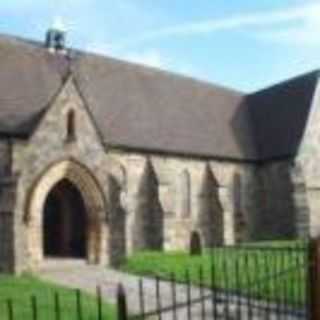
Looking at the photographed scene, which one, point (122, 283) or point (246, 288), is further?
point (122, 283)

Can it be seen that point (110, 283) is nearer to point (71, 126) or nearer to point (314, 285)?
point (71, 126)

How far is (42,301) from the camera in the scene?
18.7 m

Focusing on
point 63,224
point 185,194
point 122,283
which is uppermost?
point 185,194

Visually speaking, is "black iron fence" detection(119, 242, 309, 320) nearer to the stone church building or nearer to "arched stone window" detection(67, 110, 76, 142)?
the stone church building

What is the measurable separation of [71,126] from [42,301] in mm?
10716

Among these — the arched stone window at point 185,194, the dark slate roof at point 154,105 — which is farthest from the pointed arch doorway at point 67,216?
the arched stone window at point 185,194

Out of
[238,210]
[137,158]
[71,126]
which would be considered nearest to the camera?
[71,126]

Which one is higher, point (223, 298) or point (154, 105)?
point (154, 105)

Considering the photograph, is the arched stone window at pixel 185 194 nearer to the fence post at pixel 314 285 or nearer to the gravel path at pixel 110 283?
the gravel path at pixel 110 283

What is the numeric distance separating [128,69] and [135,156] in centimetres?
602

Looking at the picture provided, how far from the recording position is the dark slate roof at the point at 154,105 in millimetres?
31109

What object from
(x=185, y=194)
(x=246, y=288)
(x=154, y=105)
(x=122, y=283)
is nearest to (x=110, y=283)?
(x=122, y=283)

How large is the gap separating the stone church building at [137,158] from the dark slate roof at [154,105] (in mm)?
66

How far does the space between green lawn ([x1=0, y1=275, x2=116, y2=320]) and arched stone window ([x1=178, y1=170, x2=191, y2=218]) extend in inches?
480
